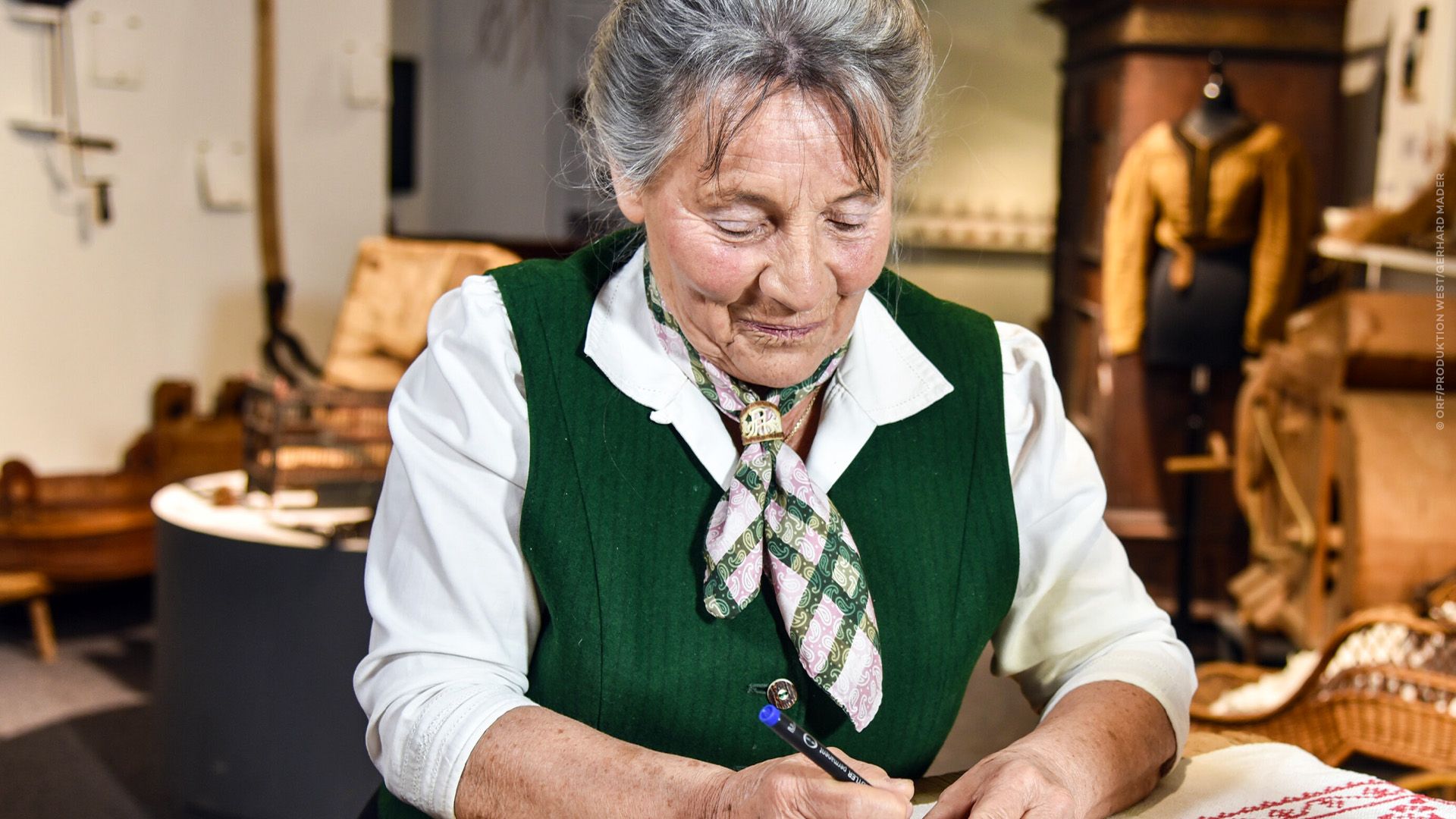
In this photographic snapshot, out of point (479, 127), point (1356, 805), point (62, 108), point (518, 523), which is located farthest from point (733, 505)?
point (479, 127)

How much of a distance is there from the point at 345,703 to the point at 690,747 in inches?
65.9

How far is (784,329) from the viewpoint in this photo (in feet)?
4.22

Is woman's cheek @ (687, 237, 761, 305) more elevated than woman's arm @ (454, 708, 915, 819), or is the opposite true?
woman's cheek @ (687, 237, 761, 305)

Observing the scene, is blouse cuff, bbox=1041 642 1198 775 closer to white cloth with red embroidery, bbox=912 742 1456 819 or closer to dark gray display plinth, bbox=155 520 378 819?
white cloth with red embroidery, bbox=912 742 1456 819

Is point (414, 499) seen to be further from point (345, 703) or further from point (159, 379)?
point (159, 379)

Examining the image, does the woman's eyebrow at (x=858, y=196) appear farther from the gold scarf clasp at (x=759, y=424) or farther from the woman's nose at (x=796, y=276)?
the gold scarf clasp at (x=759, y=424)

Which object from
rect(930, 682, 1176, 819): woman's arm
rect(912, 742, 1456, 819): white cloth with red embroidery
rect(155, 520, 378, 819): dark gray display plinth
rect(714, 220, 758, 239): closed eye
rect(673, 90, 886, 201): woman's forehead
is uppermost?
rect(673, 90, 886, 201): woman's forehead

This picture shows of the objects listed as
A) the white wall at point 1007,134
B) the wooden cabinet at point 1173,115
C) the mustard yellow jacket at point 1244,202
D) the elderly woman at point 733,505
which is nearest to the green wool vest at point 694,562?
the elderly woman at point 733,505

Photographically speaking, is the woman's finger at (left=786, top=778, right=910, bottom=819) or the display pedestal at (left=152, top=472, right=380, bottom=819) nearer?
the woman's finger at (left=786, top=778, right=910, bottom=819)

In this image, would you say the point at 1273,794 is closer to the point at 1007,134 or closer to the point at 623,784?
the point at 623,784

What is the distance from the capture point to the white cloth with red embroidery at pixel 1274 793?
1.17 meters

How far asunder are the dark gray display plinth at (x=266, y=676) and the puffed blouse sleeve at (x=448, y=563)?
1461mm

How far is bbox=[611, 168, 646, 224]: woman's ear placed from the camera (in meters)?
1.31

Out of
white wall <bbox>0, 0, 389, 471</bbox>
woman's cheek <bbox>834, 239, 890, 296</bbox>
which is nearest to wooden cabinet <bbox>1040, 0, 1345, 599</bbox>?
white wall <bbox>0, 0, 389, 471</bbox>
